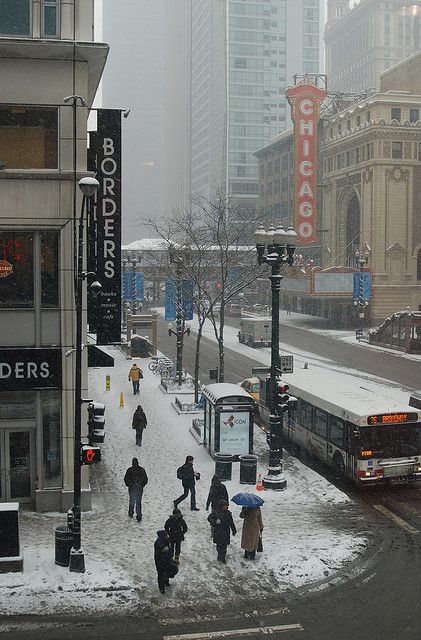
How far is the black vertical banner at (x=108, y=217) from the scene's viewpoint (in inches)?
769

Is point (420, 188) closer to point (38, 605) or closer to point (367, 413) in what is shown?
point (367, 413)

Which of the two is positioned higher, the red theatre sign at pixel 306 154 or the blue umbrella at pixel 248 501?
the red theatre sign at pixel 306 154

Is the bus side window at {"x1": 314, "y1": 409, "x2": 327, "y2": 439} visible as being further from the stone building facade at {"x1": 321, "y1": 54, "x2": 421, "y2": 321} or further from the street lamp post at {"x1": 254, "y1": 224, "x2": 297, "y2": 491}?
the stone building facade at {"x1": 321, "y1": 54, "x2": 421, "y2": 321}

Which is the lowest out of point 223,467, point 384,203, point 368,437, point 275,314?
point 223,467

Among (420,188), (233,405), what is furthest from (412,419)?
(420,188)

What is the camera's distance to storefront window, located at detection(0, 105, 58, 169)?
742 inches

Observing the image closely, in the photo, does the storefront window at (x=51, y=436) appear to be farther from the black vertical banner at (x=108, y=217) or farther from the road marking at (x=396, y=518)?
the road marking at (x=396, y=518)

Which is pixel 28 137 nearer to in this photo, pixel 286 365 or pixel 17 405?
pixel 17 405

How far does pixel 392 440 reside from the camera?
20391 millimetres

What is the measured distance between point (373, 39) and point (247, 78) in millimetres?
34868

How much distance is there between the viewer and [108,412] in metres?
31.1

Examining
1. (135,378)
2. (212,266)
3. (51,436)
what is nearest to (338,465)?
(51,436)

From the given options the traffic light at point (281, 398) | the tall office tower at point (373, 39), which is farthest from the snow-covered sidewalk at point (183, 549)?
the tall office tower at point (373, 39)

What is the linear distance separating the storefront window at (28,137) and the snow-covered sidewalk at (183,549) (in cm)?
879
